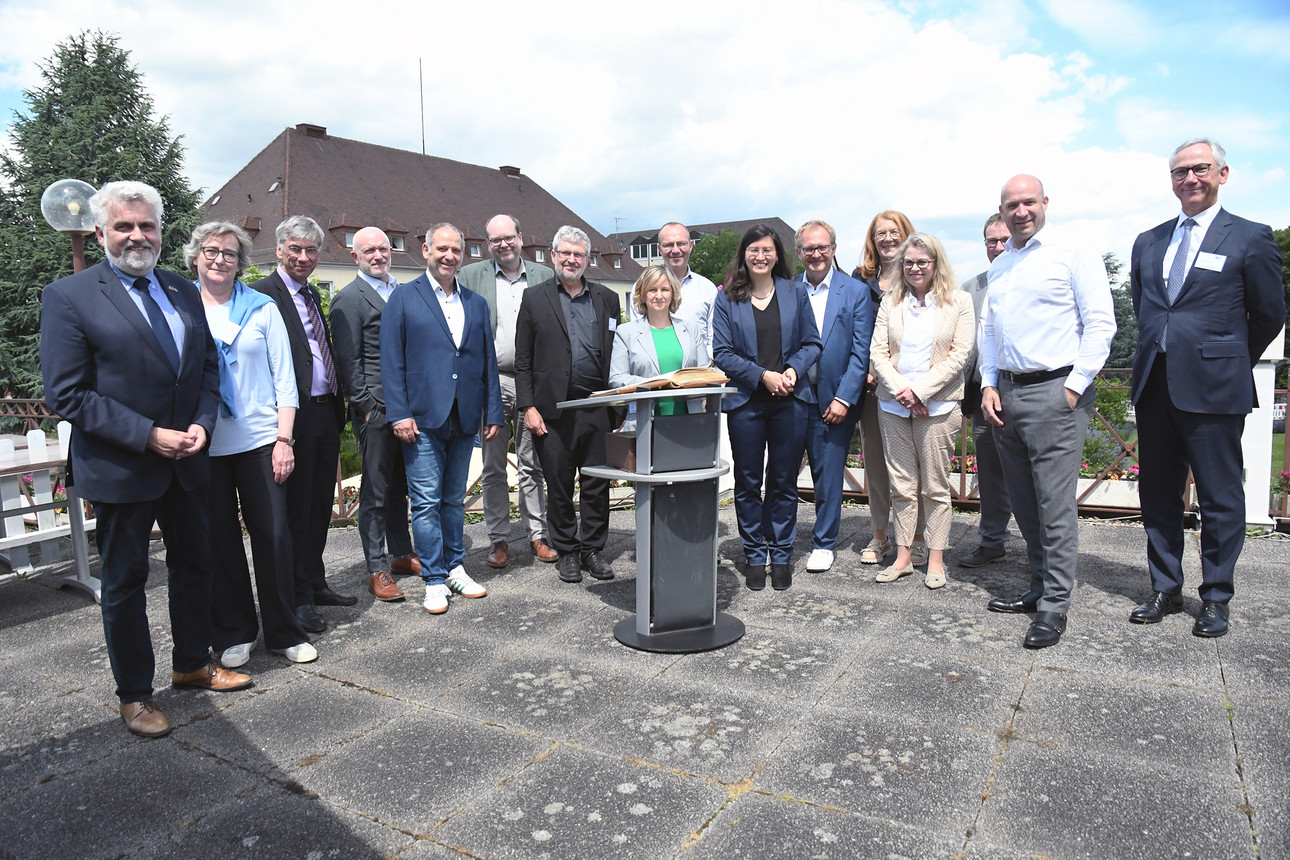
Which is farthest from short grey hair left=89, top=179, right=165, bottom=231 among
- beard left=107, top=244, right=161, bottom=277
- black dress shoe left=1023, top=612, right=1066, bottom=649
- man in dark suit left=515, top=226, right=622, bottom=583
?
black dress shoe left=1023, top=612, right=1066, bottom=649

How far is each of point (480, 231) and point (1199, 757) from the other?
4862cm

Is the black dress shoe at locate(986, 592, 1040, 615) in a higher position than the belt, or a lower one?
lower

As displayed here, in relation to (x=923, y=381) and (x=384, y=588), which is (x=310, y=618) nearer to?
(x=384, y=588)

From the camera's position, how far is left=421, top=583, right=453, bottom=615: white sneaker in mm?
4738

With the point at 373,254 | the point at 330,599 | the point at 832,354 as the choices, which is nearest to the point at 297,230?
the point at 373,254

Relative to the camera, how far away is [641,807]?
2658 millimetres

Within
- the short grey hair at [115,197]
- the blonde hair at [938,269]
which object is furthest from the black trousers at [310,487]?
the blonde hair at [938,269]

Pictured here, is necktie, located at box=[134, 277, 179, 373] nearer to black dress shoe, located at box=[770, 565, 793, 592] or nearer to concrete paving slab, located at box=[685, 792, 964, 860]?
concrete paving slab, located at box=[685, 792, 964, 860]

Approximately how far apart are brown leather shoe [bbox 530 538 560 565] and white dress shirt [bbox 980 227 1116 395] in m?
3.12

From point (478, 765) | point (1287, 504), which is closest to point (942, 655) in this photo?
point (478, 765)

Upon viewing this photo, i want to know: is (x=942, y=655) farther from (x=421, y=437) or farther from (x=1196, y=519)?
(x=1196, y=519)

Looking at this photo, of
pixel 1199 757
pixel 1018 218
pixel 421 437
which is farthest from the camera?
pixel 421 437

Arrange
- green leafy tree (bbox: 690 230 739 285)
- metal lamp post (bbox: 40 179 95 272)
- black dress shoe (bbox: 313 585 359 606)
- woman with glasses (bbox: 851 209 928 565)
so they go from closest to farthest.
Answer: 1. black dress shoe (bbox: 313 585 359 606)
2. woman with glasses (bbox: 851 209 928 565)
3. metal lamp post (bbox: 40 179 95 272)
4. green leafy tree (bbox: 690 230 739 285)

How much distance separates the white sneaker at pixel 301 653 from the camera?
4051 millimetres
